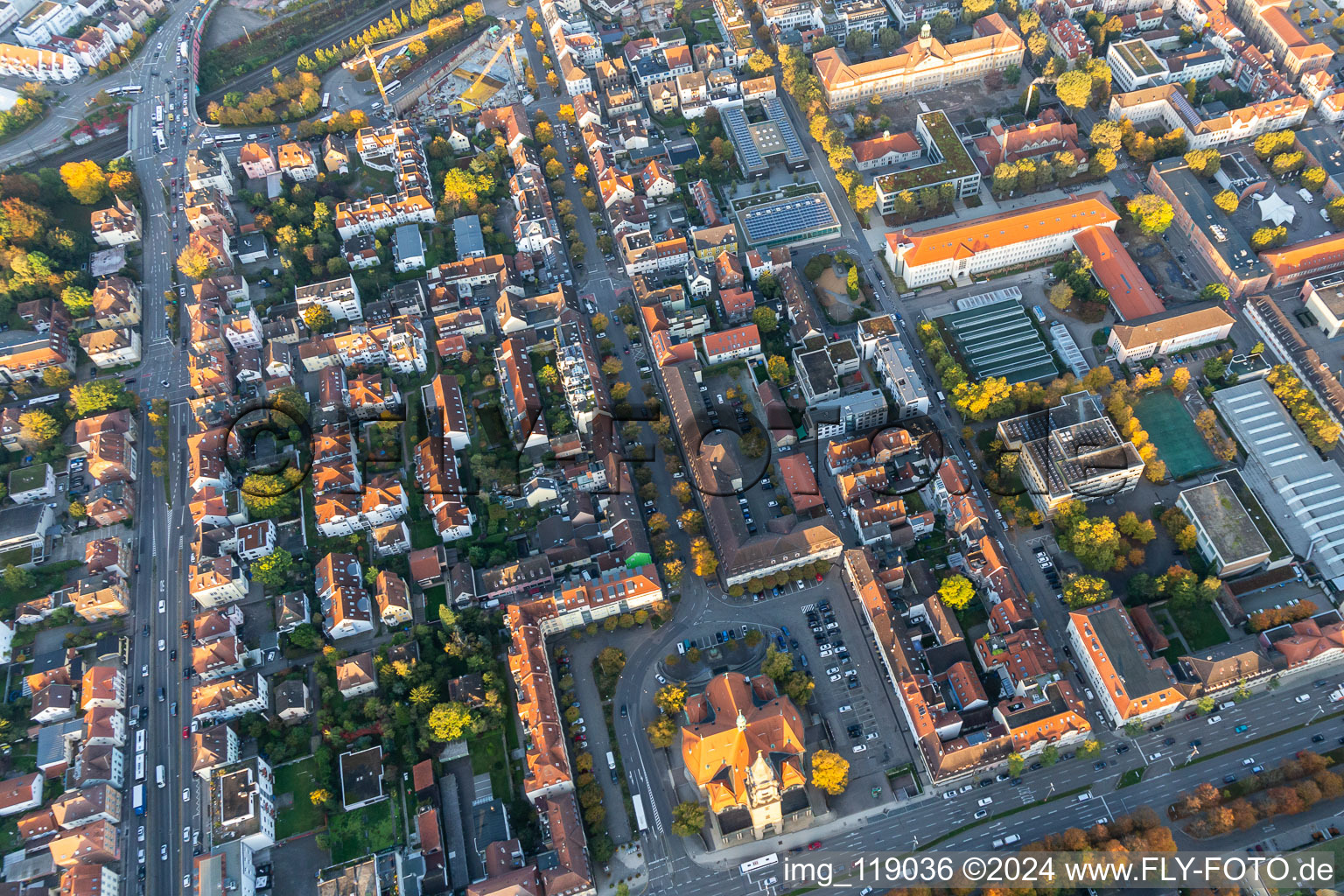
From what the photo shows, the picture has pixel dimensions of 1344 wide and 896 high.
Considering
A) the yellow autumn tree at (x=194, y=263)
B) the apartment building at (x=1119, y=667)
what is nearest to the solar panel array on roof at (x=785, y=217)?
the apartment building at (x=1119, y=667)

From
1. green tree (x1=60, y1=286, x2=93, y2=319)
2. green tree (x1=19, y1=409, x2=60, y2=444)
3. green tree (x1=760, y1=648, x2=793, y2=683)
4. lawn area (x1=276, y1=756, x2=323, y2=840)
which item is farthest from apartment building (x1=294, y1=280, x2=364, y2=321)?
green tree (x1=760, y1=648, x2=793, y2=683)

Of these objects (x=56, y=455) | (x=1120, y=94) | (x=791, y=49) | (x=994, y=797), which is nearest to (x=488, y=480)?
(x=56, y=455)

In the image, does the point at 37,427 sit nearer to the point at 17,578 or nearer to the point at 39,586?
the point at 17,578

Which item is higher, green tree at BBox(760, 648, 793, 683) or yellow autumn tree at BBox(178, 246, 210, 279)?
yellow autumn tree at BBox(178, 246, 210, 279)

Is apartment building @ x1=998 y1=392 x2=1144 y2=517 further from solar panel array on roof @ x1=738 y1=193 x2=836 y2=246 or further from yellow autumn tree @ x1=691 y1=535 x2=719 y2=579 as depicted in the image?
solar panel array on roof @ x1=738 y1=193 x2=836 y2=246

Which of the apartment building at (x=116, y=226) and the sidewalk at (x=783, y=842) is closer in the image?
the sidewalk at (x=783, y=842)

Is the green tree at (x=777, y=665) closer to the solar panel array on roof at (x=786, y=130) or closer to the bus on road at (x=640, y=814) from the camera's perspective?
the bus on road at (x=640, y=814)

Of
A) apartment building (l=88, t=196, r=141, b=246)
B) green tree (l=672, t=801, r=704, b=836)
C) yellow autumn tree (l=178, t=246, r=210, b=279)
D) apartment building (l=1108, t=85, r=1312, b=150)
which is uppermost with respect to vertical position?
apartment building (l=88, t=196, r=141, b=246)

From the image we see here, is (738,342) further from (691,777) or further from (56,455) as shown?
(56,455)
